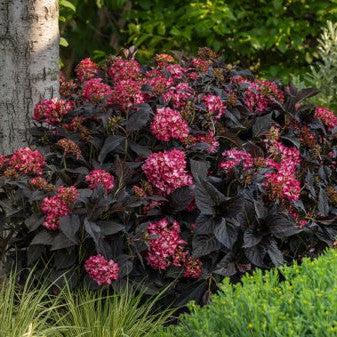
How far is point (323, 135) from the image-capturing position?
4.45 metres

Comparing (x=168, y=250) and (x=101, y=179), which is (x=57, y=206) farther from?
(x=168, y=250)

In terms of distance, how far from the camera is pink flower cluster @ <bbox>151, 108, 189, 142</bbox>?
3756 mm

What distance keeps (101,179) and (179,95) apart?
76 cm

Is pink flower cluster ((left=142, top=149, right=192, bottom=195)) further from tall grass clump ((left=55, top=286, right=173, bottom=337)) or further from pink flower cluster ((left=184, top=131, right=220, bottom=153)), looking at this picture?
tall grass clump ((left=55, top=286, right=173, bottom=337))

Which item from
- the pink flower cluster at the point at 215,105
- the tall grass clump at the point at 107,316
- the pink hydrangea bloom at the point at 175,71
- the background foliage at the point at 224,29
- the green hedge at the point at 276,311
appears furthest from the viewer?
the background foliage at the point at 224,29

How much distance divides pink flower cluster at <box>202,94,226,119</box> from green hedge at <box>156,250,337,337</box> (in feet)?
4.41

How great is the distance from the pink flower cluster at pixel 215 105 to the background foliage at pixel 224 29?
3.01 meters

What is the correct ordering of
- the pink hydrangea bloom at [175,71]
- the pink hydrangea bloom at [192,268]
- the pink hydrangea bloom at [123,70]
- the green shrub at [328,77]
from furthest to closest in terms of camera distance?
the green shrub at [328,77]
the pink hydrangea bloom at [175,71]
the pink hydrangea bloom at [123,70]
the pink hydrangea bloom at [192,268]

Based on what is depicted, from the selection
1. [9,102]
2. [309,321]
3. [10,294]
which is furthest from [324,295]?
[9,102]

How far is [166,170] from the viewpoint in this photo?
3.62 m

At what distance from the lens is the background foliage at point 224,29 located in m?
7.18

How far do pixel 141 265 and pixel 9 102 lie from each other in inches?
53.8

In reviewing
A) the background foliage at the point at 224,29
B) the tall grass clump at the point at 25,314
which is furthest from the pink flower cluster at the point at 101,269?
the background foliage at the point at 224,29

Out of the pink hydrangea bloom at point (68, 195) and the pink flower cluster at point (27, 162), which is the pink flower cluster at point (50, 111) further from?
the pink hydrangea bloom at point (68, 195)
